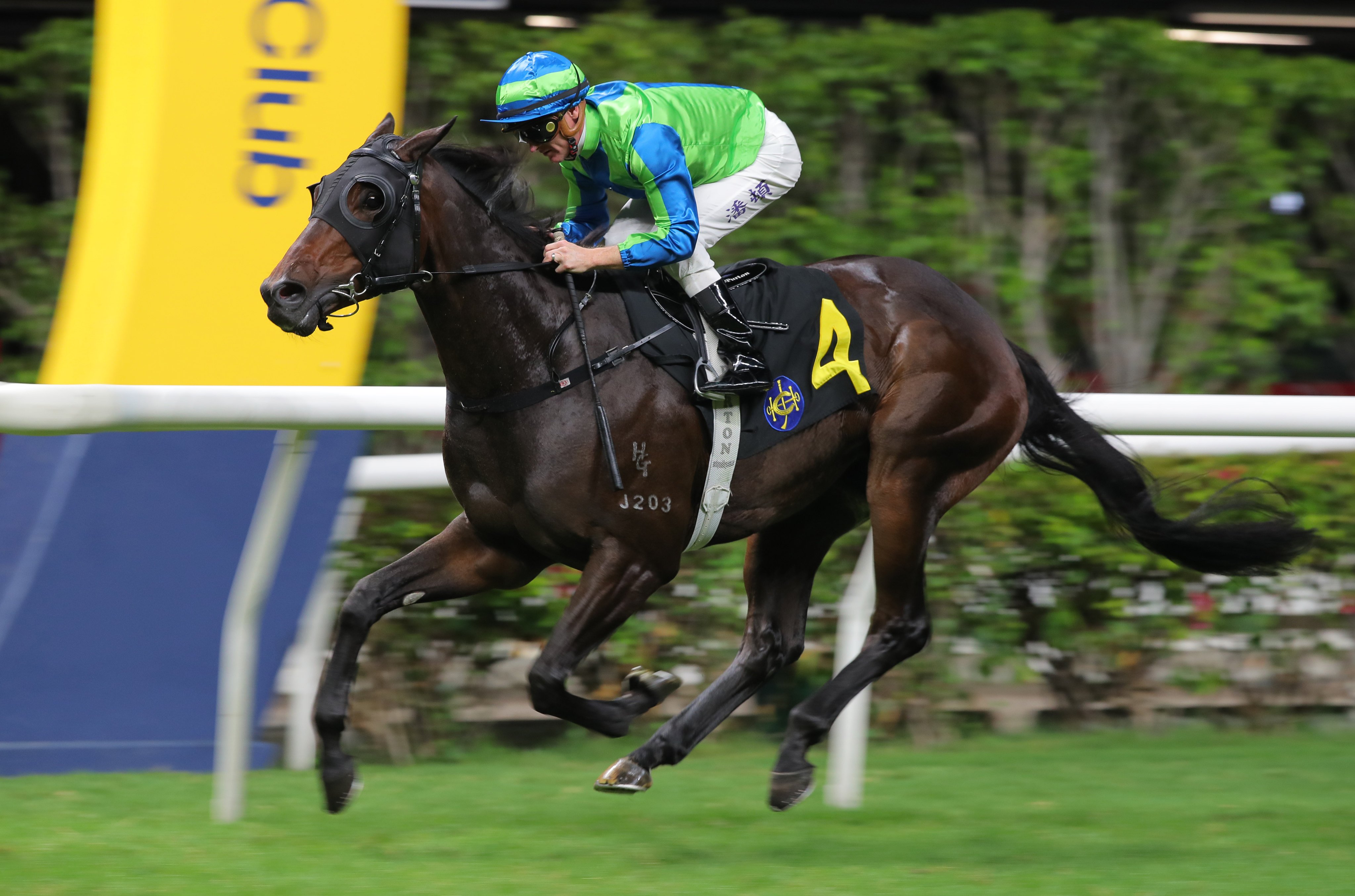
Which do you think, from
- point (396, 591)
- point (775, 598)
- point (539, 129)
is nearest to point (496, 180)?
point (539, 129)

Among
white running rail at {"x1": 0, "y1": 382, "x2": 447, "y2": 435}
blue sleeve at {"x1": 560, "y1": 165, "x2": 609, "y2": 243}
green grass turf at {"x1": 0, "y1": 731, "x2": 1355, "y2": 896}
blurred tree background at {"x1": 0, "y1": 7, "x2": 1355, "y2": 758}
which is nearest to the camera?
white running rail at {"x1": 0, "y1": 382, "x2": 447, "y2": 435}

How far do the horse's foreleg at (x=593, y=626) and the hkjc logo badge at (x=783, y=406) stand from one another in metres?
0.49

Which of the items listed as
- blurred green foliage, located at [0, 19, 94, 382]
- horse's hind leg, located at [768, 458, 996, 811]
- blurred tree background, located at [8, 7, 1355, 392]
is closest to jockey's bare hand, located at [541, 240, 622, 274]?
horse's hind leg, located at [768, 458, 996, 811]

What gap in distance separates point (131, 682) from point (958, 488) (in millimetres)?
2327

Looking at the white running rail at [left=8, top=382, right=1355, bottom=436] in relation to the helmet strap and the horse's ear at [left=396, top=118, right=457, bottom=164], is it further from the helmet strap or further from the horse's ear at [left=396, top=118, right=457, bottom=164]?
the helmet strap

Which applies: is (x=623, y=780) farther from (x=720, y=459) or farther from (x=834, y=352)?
(x=834, y=352)

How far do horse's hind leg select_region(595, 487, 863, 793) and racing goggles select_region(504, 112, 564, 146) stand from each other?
1232 mm

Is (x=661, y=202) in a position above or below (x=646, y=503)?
above

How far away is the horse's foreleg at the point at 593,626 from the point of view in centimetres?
352

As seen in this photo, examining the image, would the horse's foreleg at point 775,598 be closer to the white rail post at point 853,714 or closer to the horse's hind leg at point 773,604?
the horse's hind leg at point 773,604

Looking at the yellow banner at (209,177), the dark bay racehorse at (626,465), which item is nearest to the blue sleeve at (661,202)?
the dark bay racehorse at (626,465)

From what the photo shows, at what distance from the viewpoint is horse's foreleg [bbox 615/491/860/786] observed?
392cm

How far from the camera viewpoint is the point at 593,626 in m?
3.56

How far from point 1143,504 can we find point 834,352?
108 cm
